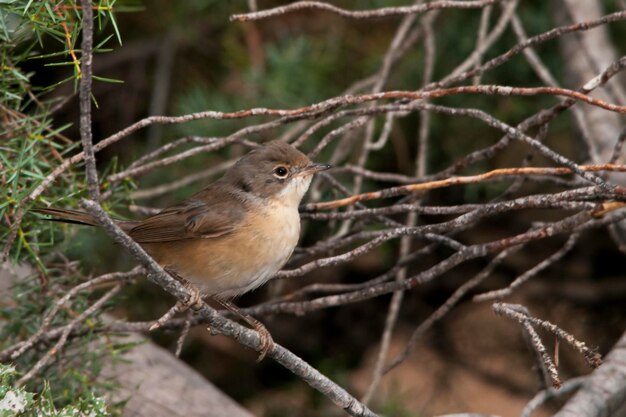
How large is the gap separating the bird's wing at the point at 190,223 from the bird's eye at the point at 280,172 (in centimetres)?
18

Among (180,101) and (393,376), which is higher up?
(180,101)

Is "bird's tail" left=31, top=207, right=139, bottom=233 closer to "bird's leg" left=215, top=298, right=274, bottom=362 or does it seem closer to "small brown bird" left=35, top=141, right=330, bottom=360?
"small brown bird" left=35, top=141, right=330, bottom=360

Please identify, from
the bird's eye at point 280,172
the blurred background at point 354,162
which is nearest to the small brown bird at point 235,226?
the bird's eye at point 280,172

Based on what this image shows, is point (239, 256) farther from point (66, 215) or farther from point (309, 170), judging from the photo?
point (66, 215)

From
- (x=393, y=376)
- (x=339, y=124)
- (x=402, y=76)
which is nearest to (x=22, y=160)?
(x=339, y=124)

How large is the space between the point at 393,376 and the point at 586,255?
1275mm

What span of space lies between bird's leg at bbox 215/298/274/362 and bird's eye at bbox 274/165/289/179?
0.52 meters

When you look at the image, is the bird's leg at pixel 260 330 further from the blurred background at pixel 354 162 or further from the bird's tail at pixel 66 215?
the blurred background at pixel 354 162

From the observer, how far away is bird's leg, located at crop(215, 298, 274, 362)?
2.59 metres

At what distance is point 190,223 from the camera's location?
315cm

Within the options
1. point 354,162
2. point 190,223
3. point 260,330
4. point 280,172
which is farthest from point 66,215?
point 354,162

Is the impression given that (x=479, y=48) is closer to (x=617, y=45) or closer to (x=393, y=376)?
(x=617, y=45)

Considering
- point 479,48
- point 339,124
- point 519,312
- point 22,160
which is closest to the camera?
point 519,312

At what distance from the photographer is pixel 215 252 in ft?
9.84
